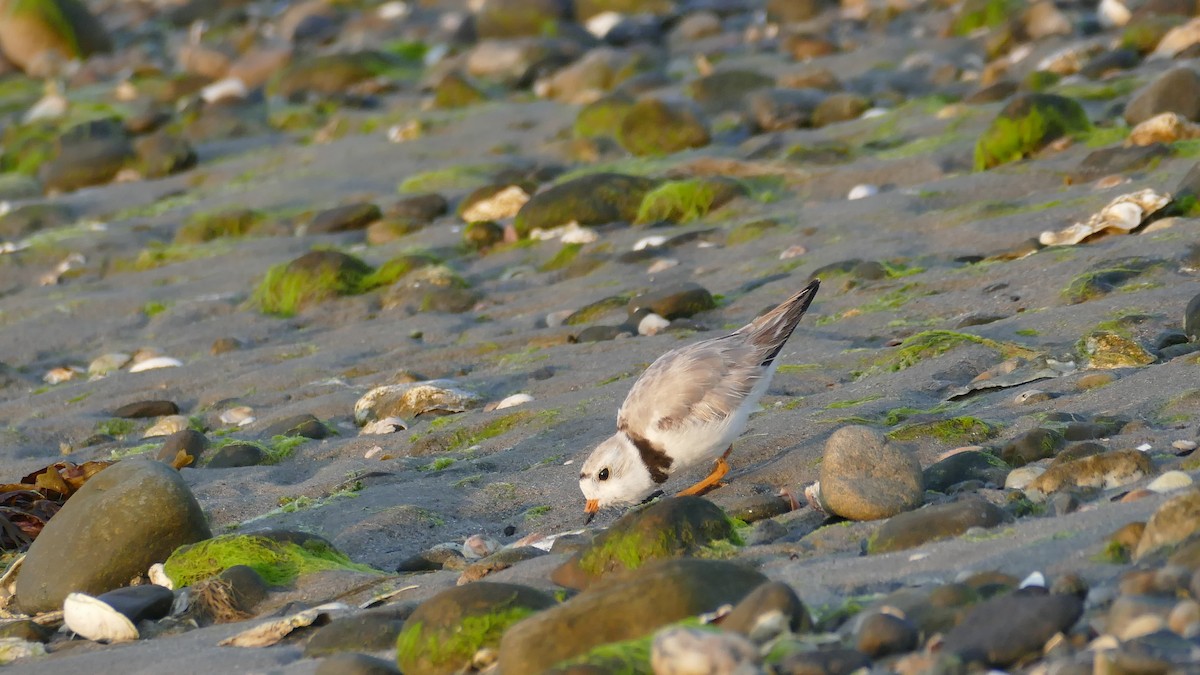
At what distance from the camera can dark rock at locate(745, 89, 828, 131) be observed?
35.0 feet

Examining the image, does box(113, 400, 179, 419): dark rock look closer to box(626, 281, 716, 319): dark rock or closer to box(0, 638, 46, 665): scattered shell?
box(626, 281, 716, 319): dark rock

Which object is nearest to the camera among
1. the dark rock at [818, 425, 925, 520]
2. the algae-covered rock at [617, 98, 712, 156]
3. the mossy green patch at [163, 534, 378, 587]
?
the dark rock at [818, 425, 925, 520]

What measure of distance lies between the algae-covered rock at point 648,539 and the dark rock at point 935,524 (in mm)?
445

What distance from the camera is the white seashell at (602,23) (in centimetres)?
1563

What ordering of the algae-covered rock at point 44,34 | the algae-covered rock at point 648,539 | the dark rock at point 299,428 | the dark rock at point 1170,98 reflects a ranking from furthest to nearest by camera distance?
the algae-covered rock at point 44,34
the dark rock at point 1170,98
the dark rock at point 299,428
the algae-covered rock at point 648,539

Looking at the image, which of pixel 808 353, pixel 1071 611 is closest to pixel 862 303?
pixel 808 353

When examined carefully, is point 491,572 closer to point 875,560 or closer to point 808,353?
point 875,560

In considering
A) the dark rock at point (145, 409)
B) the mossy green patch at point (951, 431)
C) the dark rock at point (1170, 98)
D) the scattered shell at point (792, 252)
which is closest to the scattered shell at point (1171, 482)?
the mossy green patch at point (951, 431)

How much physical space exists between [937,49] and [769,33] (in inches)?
105

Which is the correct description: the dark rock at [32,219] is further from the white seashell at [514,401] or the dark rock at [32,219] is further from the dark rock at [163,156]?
the white seashell at [514,401]

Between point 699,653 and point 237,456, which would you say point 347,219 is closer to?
point 237,456

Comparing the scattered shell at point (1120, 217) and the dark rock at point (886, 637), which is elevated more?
the dark rock at point (886, 637)

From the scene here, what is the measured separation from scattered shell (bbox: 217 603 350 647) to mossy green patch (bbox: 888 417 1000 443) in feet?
6.34

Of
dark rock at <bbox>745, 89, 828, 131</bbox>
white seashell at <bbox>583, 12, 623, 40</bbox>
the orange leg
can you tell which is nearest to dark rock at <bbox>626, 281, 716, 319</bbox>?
the orange leg
